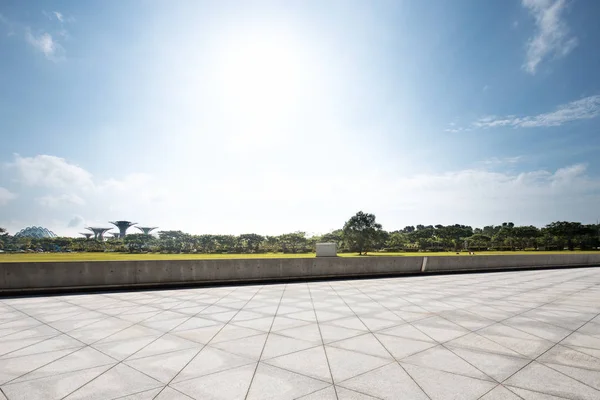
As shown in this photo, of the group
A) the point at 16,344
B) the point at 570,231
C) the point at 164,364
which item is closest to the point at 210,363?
the point at 164,364

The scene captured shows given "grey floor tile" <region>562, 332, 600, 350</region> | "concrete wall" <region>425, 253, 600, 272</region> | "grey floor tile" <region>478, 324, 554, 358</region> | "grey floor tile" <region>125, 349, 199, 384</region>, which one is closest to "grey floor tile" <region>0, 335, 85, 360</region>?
"grey floor tile" <region>125, 349, 199, 384</region>

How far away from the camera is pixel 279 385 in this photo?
3.75 m

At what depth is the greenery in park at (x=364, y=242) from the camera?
84744mm

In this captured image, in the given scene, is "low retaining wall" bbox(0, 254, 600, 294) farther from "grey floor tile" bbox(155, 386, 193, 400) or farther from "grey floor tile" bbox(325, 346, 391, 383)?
"grey floor tile" bbox(155, 386, 193, 400)

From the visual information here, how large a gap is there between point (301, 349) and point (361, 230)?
77.9m

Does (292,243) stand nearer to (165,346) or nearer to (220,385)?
(165,346)

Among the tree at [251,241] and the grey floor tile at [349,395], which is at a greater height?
the grey floor tile at [349,395]

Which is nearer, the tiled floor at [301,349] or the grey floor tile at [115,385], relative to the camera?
the grey floor tile at [115,385]

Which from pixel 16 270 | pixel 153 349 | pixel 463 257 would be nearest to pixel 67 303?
pixel 16 270

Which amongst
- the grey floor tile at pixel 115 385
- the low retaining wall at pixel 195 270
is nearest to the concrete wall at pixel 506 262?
the low retaining wall at pixel 195 270

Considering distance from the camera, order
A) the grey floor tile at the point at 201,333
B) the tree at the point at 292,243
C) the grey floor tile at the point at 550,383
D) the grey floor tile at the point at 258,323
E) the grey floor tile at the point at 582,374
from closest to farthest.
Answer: the grey floor tile at the point at 550,383 → the grey floor tile at the point at 582,374 → the grey floor tile at the point at 201,333 → the grey floor tile at the point at 258,323 → the tree at the point at 292,243

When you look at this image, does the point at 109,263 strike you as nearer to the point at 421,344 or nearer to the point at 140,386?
the point at 140,386

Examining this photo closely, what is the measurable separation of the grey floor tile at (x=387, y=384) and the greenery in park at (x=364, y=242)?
77.9 meters

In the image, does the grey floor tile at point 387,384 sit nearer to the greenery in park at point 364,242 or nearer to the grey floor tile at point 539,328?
the grey floor tile at point 539,328
